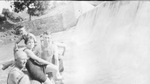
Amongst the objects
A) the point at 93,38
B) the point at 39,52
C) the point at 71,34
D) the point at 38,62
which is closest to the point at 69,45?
the point at 71,34

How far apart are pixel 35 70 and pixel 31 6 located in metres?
1.73

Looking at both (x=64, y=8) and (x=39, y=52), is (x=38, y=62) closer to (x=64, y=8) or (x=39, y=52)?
(x=39, y=52)

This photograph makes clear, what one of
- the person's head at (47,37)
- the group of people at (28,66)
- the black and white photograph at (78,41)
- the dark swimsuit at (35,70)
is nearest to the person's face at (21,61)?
the group of people at (28,66)

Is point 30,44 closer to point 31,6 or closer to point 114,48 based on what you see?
point 31,6

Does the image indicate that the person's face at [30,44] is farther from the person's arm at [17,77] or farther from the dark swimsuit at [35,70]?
the person's arm at [17,77]

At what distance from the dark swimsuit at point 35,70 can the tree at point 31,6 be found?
1.59 m

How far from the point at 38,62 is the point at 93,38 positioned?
263 centimetres

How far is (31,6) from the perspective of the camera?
4.18 m

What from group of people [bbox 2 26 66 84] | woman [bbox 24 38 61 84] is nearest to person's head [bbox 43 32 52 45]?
group of people [bbox 2 26 66 84]

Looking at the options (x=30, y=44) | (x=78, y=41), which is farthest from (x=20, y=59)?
(x=78, y=41)

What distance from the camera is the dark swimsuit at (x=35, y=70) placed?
2.63 metres

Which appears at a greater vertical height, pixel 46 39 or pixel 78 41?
pixel 78 41

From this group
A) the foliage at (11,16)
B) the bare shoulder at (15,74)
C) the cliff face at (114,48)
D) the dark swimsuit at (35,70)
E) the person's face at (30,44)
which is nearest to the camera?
the bare shoulder at (15,74)

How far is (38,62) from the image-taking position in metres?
2.69
